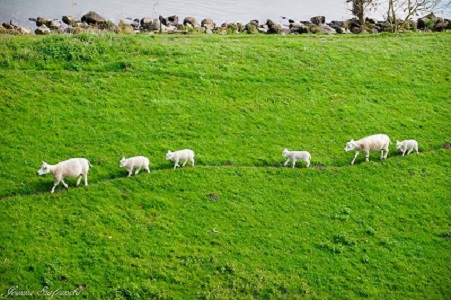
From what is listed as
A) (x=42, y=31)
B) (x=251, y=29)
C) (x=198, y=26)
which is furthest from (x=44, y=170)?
(x=198, y=26)

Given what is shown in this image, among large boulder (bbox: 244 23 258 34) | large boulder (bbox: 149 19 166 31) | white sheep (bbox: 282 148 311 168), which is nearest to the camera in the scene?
white sheep (bbox: 282 148 311 168)

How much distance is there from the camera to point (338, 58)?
42344 mm

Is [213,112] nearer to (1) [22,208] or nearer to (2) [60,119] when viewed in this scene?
(2) [60,119]

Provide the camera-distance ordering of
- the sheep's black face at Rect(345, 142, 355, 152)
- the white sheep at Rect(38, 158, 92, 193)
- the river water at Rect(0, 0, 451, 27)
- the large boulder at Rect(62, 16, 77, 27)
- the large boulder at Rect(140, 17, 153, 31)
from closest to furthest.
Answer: the white sheep at Rect(38, 158, 92, 193) → the sheep's black face at Rect(345, 142, 355, 152) → the large boulder at Rect(62, 16, 77, 27) → the large boulder at Rect(140, 17, 153, 31) → the river water at Rect(0, 0, 451, 27)

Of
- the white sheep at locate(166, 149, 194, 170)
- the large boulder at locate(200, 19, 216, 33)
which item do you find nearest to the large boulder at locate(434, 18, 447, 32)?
the large boulder at locate(200, 19, 216, 33)

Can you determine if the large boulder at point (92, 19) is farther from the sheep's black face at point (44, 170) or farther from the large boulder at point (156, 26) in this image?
the sheep's black face at point (44, 170)

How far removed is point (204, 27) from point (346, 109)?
2524cm

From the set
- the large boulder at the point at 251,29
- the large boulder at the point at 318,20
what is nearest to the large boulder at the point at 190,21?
the large boulder at the point at 251,29

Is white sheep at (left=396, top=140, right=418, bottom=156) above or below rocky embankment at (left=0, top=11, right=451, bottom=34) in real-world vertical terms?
below

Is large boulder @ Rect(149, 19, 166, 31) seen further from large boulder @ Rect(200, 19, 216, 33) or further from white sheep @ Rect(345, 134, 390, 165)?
white sheep @ Rect(345, 134, 390, 165)

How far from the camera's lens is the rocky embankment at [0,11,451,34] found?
48062 millimetres

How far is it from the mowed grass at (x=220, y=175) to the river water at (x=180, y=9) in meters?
20.1

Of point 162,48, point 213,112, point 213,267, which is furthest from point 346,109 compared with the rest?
point 213,267

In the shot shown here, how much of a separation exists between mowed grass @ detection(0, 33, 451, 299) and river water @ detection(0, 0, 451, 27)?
66.1 feet
